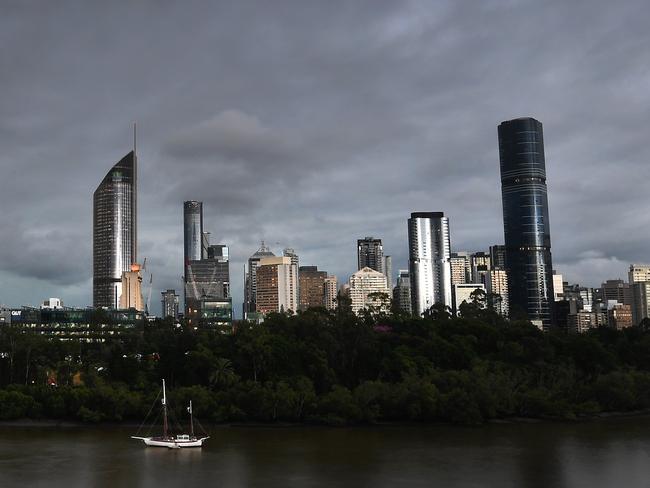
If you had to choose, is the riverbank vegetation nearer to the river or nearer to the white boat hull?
the river

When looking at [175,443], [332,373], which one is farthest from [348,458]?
[332,373]

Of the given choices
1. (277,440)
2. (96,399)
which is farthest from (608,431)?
(96,399)

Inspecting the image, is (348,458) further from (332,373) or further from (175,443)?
(332,373)

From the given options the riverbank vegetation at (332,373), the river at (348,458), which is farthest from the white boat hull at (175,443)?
the riverbank vegetation at (332,373)

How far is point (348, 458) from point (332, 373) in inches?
1422

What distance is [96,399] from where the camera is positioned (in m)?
90.1

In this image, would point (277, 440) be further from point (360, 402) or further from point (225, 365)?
point (225, 365)

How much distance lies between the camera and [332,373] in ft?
325

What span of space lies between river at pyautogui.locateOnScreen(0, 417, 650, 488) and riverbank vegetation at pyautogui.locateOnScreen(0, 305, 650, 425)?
373cm

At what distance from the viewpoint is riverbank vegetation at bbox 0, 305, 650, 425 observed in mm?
87375

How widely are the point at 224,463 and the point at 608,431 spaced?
4365cm

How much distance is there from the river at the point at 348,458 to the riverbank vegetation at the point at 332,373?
12.2 feet

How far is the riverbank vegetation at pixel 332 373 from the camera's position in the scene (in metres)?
87.4

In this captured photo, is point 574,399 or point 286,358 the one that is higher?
point 286,358
